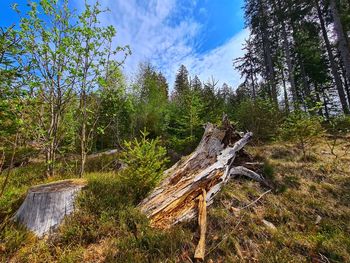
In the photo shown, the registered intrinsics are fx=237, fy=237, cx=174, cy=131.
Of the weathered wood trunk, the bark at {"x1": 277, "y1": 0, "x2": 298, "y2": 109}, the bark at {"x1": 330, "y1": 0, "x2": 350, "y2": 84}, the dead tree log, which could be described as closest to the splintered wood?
the dead tree log

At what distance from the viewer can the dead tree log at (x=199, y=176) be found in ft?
15.3

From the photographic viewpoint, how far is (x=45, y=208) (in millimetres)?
4262

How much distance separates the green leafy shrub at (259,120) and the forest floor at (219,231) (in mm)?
4245

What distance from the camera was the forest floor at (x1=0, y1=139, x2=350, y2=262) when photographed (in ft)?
12.4

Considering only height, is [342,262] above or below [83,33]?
below

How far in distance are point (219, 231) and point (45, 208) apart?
3.19m

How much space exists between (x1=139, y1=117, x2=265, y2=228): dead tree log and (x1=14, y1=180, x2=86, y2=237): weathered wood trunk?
140cm

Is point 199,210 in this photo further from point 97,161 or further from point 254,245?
point 97,161

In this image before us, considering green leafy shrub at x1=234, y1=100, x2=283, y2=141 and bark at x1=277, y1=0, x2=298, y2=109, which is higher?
bark at x1=277, y1=0, x2=298, y2=109

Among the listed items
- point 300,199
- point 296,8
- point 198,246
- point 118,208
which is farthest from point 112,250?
point 296,8

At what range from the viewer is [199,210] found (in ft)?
15.1

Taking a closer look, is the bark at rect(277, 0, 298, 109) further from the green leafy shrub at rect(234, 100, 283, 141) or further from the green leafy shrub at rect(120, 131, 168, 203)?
the green leafy shrub at rect(120, 131, 168, 203)

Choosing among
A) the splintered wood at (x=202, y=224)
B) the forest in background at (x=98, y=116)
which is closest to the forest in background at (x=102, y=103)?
the forest in background at (x=98, y=116)

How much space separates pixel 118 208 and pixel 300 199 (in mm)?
4064
